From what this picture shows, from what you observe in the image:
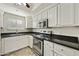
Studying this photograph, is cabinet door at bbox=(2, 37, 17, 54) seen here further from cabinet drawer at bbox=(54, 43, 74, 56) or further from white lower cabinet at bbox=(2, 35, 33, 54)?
cabinet drawer at bbox=(54, 43, 74, 56)

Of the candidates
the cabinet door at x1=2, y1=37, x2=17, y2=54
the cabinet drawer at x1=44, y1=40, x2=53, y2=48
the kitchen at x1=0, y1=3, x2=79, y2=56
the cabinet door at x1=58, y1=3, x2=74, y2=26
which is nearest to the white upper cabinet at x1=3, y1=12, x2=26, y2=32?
the kitchen at x1=0, y1=3, x2=79, y2=56

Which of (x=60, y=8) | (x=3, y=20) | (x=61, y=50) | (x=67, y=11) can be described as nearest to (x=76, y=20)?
(x=67, y=11)

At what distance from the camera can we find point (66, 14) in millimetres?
1354

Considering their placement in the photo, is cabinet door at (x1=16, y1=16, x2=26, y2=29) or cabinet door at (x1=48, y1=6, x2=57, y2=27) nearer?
cabinet door at (x1=16, y1=16, x2=26, y2=29)

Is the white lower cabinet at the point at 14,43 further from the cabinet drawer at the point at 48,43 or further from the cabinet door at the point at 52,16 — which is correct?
the cabinet door at the point at 52,16

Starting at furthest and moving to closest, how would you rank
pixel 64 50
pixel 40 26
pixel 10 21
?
pixel 40 26 → pixel 10 21 → pixel 64 50

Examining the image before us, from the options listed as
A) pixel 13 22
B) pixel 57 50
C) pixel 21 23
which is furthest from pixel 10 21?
pixel 57 50

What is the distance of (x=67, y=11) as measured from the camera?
4.38ft

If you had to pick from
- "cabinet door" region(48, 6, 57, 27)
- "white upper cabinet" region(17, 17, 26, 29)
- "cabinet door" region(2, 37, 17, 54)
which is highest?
"cabinet door" region(48, 6, 57, 27)

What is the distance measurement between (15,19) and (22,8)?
31cm

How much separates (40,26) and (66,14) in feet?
2.86

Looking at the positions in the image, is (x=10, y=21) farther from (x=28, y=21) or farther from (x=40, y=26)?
(x=40, y=26)

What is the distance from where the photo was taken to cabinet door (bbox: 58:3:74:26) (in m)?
1.23

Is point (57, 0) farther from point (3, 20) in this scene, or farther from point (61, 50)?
point (3, 20)
